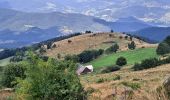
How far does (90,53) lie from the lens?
165125 mm

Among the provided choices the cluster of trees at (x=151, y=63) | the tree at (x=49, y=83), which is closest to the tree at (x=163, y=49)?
the cluster of trees at (x=151, y=63)

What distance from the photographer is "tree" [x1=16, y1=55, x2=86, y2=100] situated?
86.1 ft

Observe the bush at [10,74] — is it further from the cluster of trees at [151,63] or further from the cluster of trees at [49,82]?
the cluster of trees at [151,63]

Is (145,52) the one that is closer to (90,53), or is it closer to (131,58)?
(131,58)

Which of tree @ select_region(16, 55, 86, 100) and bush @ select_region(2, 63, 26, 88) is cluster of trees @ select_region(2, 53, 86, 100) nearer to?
tree @ select_region(16, 55, 86, 100)

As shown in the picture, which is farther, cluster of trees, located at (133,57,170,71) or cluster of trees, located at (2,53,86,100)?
cluster of trees, located at (133,57,170,71)

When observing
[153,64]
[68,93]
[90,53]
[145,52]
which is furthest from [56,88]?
[90,53]

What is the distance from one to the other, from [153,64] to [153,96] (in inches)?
2056

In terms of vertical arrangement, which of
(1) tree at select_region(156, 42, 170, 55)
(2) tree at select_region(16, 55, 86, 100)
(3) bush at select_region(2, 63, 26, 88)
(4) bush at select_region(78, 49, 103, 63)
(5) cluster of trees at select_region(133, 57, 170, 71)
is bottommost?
(4) bush at select_region(78, 49, 103, 63)

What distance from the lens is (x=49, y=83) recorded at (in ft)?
86.8

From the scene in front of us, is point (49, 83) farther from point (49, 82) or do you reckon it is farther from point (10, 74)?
point (10, 74)

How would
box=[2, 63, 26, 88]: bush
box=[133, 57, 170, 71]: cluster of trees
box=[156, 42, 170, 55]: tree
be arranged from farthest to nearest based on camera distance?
box=[156, 42, 170, 55]: tree
box=[133, 57, 170, 71]: cluster of trees
box=[2, 63, 26, 88]: bush

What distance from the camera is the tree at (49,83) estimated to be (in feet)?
86.1

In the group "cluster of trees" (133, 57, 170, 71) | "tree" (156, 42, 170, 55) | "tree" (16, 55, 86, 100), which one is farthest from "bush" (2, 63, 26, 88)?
"tree" (156, 42, 170, 55)
